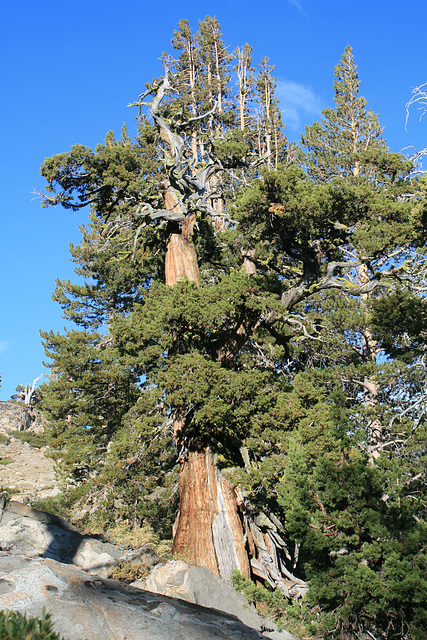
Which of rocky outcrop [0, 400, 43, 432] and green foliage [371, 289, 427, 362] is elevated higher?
rocky outcrop [0, 400, 43, 432]

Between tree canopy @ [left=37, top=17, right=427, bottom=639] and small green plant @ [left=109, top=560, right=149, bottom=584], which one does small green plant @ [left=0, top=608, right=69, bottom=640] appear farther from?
small green plant @ [left=109, top=560, right=149, bottom=584]

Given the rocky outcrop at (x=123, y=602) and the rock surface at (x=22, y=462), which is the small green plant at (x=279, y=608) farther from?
the rock surface at (x=22, y=462)

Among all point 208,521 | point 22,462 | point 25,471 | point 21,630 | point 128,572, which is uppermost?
point 22,462

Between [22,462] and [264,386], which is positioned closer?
[264,386]

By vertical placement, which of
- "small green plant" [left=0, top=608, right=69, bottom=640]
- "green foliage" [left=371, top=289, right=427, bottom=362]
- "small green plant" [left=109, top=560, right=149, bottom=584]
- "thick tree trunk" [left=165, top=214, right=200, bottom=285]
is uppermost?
"thick tree trunk" [left=165, top=214, right=200, bottom=285]

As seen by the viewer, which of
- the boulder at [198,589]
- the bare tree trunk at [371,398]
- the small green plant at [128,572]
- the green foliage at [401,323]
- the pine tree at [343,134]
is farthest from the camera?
the pine tree at [343,134]

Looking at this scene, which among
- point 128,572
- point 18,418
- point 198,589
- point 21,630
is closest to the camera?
point 21,630

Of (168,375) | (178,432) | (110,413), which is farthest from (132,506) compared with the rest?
(168,375)

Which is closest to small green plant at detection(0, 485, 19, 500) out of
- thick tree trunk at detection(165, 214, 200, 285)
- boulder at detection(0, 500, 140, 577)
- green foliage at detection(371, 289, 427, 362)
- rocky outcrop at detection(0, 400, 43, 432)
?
boulder at detection(0, 500, 140, 577)

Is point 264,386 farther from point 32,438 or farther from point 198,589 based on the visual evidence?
point 32,438

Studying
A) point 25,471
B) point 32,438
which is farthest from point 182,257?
point 32,438

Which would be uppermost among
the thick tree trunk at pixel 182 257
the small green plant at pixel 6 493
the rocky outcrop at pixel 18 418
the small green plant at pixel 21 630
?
the rocky outcrop at pixel 18 418

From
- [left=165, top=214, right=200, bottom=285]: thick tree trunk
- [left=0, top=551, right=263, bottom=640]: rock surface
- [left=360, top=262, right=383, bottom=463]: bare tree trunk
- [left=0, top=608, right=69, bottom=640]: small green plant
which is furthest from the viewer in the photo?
[left=360, top=262, right=383, bottom=463]: bare tree trunk

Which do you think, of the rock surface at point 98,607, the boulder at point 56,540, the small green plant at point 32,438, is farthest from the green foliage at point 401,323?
the small green plant at point 32,438
